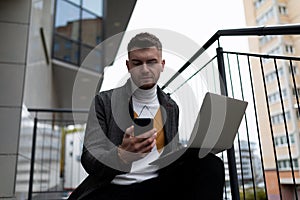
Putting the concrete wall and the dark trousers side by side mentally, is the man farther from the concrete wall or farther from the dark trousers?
the concrete wall

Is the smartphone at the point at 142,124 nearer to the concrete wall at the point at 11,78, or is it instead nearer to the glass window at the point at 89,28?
the concrete wall at the point at 11,78

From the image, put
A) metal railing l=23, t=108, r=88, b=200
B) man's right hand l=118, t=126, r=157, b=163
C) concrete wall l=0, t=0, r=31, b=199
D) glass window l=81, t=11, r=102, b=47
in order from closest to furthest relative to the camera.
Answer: man's right hand l=118, t=126, r=157, b=163 → concrete wall l=0, t=0, r=31, b=199 → metal railing l=23, t=108, r=88, b=200 → glass window l=81, t=11, r=102, b=47

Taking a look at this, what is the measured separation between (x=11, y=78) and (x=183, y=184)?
1855 millimetres

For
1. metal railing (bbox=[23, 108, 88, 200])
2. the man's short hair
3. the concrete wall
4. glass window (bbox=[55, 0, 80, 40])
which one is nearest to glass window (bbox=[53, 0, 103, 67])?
glass window (bbox=[55, 0, 80, 40])

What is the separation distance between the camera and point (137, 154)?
617 millimetres

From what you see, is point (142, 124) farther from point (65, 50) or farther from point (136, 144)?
point (65, 50)

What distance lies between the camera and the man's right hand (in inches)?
22.9

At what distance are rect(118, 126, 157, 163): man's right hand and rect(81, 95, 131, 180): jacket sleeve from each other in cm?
3

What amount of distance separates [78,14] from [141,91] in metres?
5.35

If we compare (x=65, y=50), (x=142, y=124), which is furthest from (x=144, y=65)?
(x=65, y=50)

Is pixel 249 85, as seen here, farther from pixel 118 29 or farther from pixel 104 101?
pixel 118 29

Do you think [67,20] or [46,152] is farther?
[67,20]

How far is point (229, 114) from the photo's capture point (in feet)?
2.36

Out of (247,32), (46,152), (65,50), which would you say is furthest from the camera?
(65,50)
